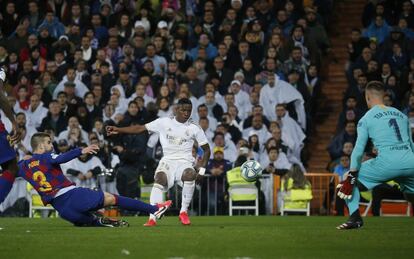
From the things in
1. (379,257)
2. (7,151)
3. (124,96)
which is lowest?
(379,257)

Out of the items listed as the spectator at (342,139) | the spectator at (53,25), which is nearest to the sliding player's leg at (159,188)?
the spectator at (342,139)

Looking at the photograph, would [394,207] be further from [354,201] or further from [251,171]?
[354,201]

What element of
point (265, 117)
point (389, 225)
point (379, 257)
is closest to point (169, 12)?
point (265, 117)

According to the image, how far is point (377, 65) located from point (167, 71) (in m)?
5.18

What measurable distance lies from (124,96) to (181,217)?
920 cm

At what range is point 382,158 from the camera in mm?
12906

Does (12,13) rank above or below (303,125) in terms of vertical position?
above

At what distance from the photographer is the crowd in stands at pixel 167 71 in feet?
73.5

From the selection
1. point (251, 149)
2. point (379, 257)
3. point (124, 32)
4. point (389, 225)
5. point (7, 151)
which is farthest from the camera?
point (124, 32)

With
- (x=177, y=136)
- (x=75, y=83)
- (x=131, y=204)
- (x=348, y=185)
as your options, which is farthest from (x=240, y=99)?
(x=348, y=185)

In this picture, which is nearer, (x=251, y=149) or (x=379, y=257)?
(x=379, y=257)

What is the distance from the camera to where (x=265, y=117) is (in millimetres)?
23203

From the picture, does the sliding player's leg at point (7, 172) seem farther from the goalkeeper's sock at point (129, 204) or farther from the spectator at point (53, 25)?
the spectator at point (53, 25)

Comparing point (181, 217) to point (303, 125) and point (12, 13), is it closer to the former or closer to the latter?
point (303, 125)
